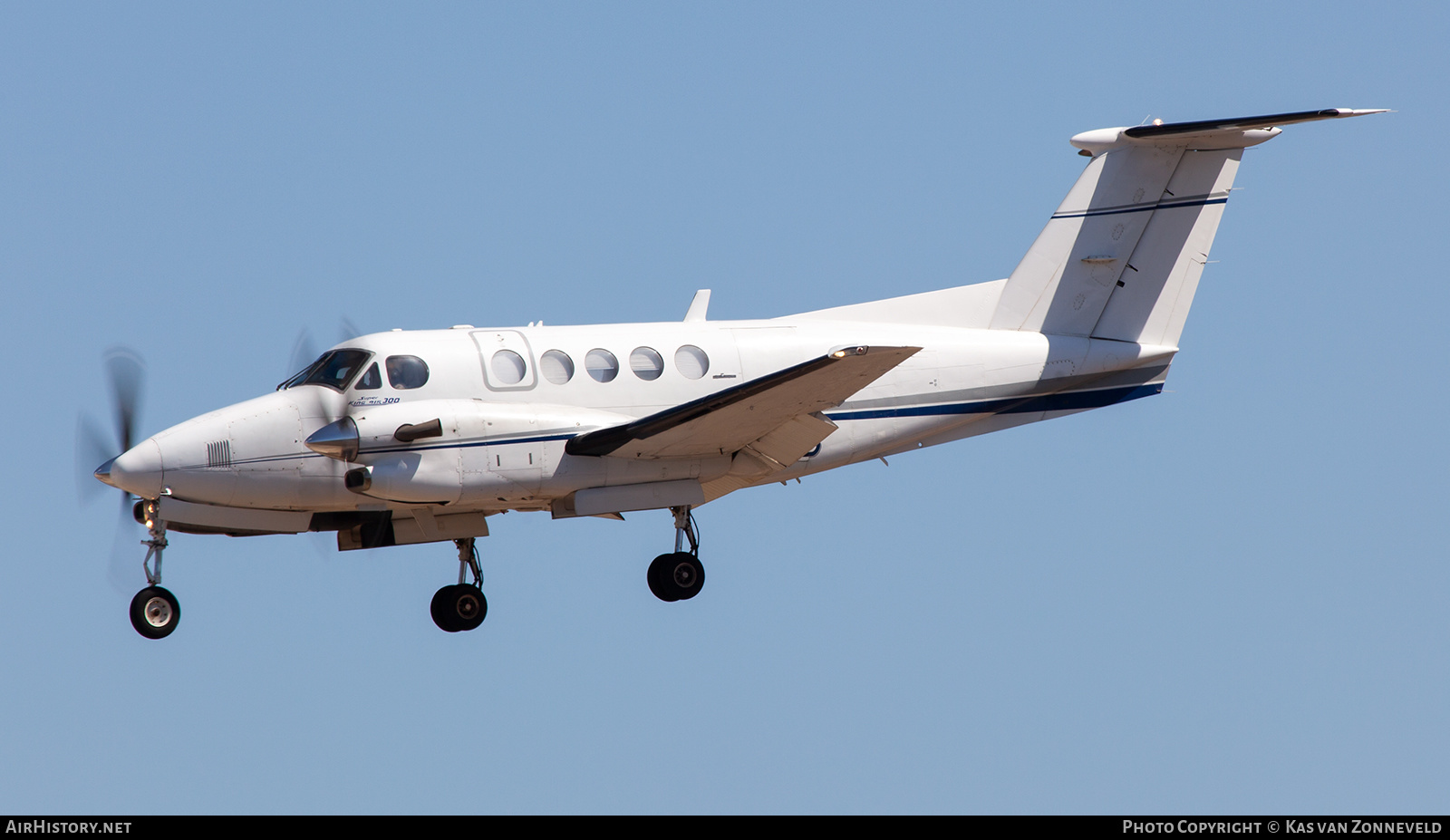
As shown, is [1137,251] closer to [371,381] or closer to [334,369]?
[371,381]

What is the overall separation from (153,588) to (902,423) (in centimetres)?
928

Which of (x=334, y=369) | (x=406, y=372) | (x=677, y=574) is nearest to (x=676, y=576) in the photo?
(x=677, y=574)

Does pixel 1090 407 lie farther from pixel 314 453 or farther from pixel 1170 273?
pixel 314 453

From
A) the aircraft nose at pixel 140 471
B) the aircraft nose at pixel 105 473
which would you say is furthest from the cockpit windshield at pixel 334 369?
the aircraft nose at pixel 105 473

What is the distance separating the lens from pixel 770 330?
22.6m

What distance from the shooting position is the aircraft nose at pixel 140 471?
20.3 metres

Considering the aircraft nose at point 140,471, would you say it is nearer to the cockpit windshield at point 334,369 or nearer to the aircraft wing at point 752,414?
the cockpit windshield at point 334,369

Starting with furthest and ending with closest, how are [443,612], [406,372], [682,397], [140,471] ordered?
[443,612], [682,397], [406,372], [140,471]

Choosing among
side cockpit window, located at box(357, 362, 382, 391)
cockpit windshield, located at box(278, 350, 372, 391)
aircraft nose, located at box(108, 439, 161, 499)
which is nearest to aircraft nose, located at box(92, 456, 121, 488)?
aircraft nose, located at box(108, 439, 161, 499)

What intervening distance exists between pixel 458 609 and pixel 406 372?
3541mm

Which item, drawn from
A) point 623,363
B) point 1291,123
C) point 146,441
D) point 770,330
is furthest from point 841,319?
point 146,441

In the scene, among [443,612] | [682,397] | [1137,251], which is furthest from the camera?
[1137,251]

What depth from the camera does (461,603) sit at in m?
22.8

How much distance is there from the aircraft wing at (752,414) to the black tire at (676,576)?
134cm
